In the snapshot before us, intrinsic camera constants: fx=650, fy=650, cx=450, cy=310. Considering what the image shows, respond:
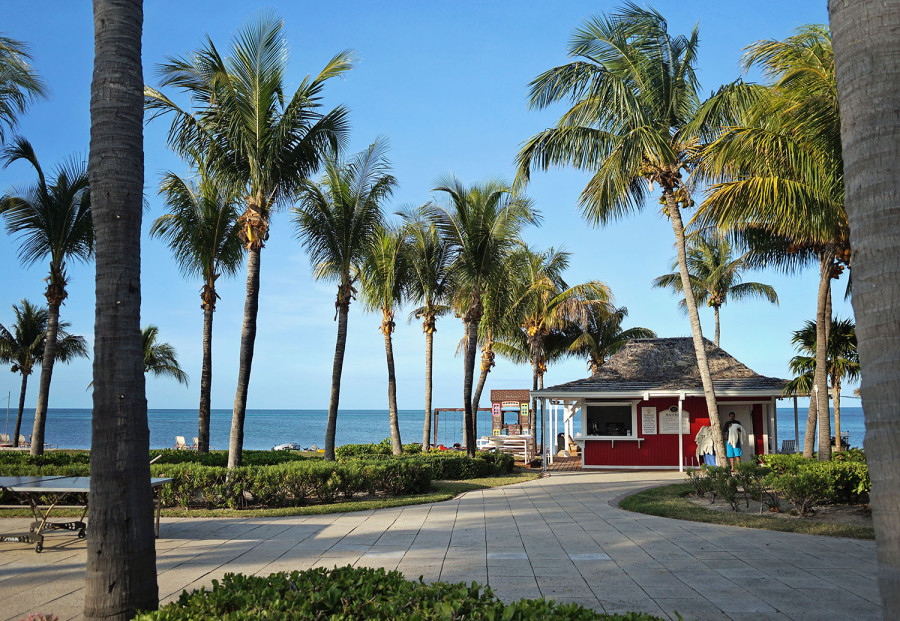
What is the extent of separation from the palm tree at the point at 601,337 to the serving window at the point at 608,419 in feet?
27.4

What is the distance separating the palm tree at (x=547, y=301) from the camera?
2597 centimetres

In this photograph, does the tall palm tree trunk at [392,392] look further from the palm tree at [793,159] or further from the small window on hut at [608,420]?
the palm tree at [793,159]

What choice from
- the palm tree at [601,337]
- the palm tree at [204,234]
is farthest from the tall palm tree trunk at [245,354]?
the palm tree at [601,337]

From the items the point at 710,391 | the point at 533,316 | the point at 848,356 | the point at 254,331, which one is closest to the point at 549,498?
the point at 710,391

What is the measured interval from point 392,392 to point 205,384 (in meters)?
5.63

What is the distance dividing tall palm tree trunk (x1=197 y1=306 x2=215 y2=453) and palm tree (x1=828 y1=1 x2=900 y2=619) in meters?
18.3

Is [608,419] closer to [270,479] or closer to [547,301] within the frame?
[547,301]

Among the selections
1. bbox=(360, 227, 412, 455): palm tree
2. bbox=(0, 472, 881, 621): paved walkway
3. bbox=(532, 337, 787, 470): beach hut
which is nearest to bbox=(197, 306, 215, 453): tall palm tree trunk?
bbox=(360, 227, 412, 455): palm tree

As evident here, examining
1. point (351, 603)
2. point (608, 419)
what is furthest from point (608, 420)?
point (351, 603)

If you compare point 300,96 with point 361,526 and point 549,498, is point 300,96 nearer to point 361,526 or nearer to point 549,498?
point 361,526

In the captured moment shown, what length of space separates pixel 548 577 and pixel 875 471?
438 cm

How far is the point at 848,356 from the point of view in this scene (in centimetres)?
2127

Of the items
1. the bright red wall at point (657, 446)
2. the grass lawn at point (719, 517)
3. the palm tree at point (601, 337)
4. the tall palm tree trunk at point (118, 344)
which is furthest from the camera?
the palm tree at point (601, 337)

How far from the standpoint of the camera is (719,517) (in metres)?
10.1
